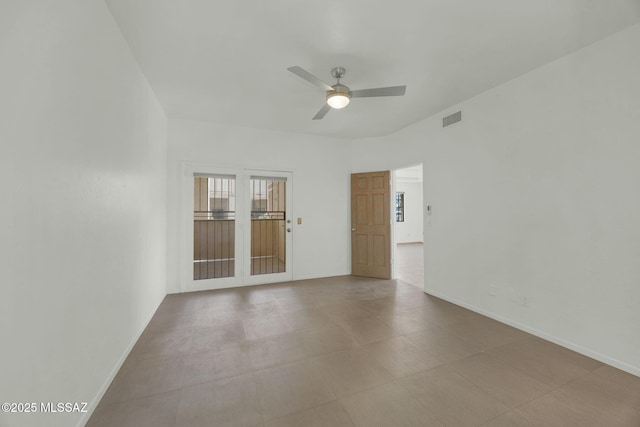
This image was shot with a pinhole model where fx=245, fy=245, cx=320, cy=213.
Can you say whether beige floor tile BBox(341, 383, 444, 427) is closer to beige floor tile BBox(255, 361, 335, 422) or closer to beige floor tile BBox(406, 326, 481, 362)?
beige floor tile BBox(255, 361, 335, 422)

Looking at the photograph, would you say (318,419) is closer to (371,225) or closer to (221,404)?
(221,404)

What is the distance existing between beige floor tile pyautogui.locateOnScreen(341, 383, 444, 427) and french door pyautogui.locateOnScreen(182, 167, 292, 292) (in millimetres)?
3208

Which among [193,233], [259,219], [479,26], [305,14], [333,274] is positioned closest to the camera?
[305,14]

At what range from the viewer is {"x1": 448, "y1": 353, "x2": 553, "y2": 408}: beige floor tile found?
186cm

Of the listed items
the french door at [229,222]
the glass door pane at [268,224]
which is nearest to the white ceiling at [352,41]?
the french door at [229,222]

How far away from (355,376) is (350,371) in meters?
0.07

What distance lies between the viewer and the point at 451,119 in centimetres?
372

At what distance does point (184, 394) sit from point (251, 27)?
3.05 metres

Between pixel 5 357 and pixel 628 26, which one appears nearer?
pixel 5 357

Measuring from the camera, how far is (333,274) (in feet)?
17.3

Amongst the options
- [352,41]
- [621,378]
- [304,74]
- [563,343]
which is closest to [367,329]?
[563,343]

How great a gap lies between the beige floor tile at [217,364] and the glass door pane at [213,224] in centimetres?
226

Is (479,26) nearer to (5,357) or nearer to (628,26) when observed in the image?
(628,26)

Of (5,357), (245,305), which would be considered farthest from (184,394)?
(245,305)
